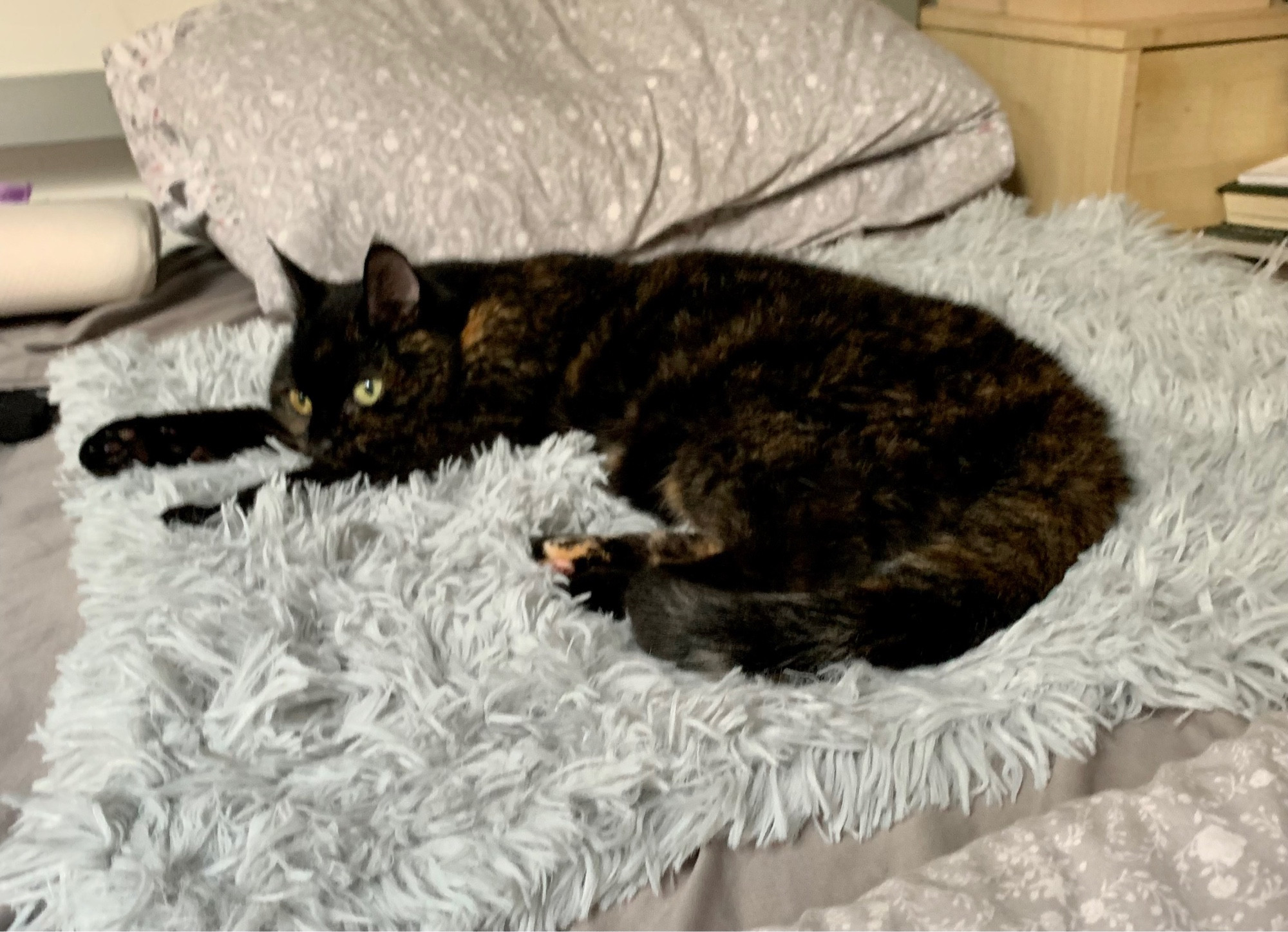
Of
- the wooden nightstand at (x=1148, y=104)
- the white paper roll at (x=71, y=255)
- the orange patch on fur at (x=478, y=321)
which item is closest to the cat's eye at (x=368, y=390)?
the orange patch on fur at (x=478, y=321)

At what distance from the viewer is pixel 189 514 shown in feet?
Result: 3.14

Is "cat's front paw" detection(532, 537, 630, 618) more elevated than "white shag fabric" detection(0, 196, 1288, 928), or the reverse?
"white shag fabric" detection(0, 196, 1288, 928)

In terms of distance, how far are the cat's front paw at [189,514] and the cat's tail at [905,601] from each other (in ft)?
1.56

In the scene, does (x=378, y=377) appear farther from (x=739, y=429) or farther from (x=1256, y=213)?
(x=1256, y=213)

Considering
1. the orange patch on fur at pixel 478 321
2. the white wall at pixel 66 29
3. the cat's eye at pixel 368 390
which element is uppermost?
the white wall at pixel 66 29

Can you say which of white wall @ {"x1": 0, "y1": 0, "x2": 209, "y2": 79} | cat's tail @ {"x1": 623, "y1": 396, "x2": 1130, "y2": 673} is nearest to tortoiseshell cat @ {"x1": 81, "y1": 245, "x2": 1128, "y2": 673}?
cat's tail @ {"x1": 623, "y1": 396, "x2": 1130, "y2": 673}

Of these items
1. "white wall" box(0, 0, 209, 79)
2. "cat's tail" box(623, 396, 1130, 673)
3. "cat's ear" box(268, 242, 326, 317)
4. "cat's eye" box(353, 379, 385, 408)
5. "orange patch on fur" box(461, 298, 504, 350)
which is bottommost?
"cat's tail" box(623, 396, 1130, 673)

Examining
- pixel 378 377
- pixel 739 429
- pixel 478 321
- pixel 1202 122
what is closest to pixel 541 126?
pixel 478 321

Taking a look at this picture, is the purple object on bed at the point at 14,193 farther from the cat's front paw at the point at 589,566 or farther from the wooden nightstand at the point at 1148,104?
the wooden nightstand at the point at 1148,104

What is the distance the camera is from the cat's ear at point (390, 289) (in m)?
1.02

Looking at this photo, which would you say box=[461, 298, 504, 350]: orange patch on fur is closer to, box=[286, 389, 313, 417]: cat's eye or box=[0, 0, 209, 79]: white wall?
box=[286, 389, 313, 417]: cat's eye

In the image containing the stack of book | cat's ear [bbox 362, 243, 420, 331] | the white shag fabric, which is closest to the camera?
the white shag fabric

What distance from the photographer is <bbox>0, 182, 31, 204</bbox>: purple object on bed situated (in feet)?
5.71

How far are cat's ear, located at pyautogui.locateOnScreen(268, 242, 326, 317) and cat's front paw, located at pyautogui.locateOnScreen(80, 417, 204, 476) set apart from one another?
0.22 meters
